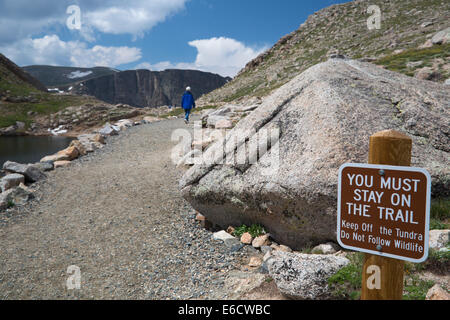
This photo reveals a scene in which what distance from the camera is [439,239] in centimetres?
489

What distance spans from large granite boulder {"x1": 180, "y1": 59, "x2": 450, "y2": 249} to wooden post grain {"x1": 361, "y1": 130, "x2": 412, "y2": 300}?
111 inches

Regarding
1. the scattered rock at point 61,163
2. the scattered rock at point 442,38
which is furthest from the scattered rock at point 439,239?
the scattered rock at point 442,38

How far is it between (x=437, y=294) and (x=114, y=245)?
7.14 m

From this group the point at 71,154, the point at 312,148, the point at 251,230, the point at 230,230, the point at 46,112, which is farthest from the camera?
the point at 46,112

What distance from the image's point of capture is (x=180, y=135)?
20906 millimetres

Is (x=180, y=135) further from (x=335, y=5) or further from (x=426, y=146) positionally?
(x=335, y=5)

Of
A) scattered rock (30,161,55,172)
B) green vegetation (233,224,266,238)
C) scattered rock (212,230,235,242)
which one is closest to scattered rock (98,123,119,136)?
scattered rock (30,161,55,172)

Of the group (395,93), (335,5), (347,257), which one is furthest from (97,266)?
(335,5)

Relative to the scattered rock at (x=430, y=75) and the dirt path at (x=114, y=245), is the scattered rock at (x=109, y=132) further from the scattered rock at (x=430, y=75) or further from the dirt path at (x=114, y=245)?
the scattered rock at (x=430, y=75)

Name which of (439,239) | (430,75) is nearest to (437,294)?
(439,239)

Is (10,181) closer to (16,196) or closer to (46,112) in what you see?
(16,196)

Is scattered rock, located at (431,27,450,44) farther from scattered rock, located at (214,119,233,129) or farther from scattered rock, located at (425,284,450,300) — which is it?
scattered rock, located at (425,284,450,300)

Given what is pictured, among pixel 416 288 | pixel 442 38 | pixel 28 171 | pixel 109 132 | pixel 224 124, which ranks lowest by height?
pixel 416 288

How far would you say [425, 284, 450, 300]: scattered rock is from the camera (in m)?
3.69
